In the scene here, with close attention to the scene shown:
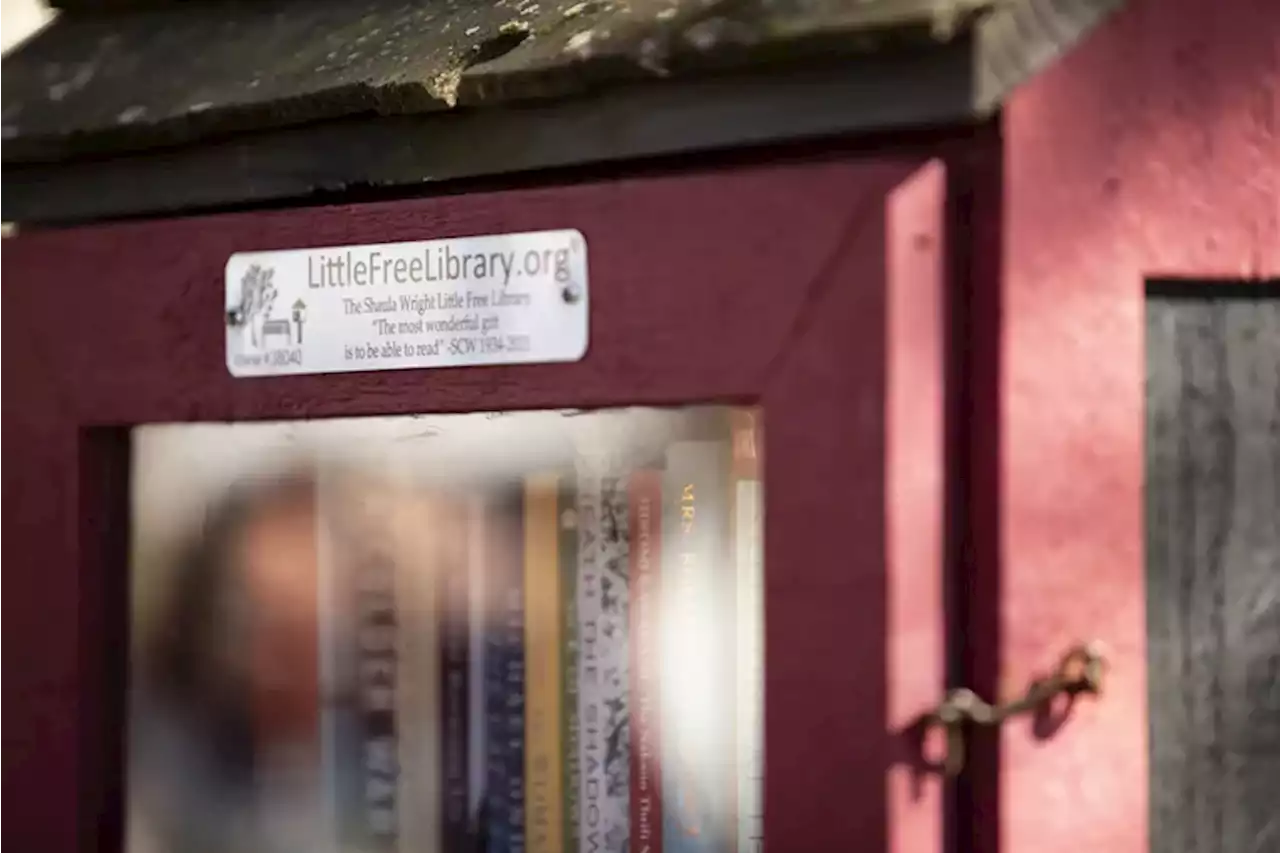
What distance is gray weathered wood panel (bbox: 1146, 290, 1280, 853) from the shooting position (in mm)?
598

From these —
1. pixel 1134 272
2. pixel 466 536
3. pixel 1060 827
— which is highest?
pixel 1134 272

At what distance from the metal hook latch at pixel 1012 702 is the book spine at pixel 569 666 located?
178mm

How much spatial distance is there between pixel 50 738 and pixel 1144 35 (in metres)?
0.60

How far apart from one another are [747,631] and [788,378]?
0.12 meters

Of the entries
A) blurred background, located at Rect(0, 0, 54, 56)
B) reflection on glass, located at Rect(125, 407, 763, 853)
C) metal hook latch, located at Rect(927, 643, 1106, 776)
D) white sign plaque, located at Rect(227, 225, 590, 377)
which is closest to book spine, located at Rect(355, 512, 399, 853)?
reflection on glass, located at Rect(125, 407, 763, 853)

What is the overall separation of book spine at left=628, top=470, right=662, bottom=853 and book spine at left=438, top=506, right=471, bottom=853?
0.09 m

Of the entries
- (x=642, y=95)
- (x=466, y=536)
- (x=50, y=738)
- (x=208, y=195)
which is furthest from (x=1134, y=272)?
(x=50, y=738)

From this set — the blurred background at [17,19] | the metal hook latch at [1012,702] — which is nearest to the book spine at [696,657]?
the metal hook latch at [1012,702]

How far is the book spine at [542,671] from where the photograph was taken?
0.66 meters

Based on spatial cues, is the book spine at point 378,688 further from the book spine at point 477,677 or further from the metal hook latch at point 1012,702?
the metal hook latch at point 1012,702

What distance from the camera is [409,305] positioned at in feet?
2.13

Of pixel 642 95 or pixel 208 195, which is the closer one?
pixel 642 95

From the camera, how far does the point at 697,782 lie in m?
0.64

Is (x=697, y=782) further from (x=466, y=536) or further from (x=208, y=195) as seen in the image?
(x=208, y=195)
